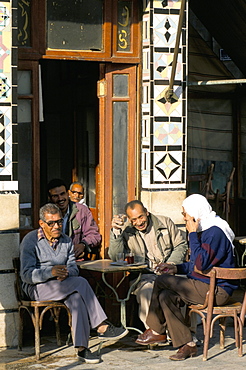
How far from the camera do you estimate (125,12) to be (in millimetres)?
8062

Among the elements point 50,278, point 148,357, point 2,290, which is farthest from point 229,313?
point 2,290

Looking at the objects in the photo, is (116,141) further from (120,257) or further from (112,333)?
(112,333)

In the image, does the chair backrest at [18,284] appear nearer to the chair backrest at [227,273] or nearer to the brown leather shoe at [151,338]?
the brown leather shoe at [151,338]

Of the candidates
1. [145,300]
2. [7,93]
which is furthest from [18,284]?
[7,93]

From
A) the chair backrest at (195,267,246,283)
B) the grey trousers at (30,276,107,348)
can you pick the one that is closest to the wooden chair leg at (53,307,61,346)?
the grey trousers at (30,276,107,348)

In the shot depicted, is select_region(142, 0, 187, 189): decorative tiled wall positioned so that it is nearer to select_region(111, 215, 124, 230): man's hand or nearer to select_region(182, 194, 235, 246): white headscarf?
select_region(111, 215, 124, 230): man's hand

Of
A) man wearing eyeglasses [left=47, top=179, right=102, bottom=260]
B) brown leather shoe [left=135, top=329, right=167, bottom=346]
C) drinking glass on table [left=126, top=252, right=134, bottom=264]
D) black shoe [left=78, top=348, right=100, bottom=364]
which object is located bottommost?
black shoe [left=78, top=348, right=100, bottom=364]

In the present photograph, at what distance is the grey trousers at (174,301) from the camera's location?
700 cm

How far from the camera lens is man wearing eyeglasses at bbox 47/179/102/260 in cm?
785

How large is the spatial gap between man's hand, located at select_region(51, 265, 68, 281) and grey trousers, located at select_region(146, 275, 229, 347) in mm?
844

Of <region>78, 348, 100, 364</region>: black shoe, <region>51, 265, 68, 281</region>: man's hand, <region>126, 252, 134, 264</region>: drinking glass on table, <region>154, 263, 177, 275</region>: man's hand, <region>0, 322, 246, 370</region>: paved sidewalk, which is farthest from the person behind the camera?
<region>126, 252, 134, 264</region>: drinking glass on table

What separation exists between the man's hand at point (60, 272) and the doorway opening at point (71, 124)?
6.49 ft

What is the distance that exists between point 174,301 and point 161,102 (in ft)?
6.86

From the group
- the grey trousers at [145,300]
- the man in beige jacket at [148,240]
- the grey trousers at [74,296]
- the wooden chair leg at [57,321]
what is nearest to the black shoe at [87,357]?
the grey trousers at [74,296]
